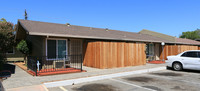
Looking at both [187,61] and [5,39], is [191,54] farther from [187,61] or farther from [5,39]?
[5,39]

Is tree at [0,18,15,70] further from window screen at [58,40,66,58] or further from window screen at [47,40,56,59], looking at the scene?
window screen at [58,40,66,58]

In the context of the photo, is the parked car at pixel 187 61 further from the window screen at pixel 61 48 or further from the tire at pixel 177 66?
the window screen at pixel 61 48

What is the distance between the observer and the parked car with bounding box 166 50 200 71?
10109 millimetres

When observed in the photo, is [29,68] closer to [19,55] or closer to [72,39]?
[72,39]

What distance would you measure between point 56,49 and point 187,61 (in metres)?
9.33

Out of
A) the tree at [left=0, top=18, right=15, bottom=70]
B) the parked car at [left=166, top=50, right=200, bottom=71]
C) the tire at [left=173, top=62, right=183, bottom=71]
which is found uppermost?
the tree at [left=0, top=18, right=15, bottom=70]

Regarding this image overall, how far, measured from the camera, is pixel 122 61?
1175cm

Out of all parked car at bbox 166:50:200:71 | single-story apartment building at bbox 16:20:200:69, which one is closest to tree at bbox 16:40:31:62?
single-story apartment building at bbox 16:20:200:69

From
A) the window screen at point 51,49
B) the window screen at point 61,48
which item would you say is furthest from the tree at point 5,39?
the window screen at point 61,48

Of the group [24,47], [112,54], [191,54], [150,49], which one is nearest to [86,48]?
[112,54]

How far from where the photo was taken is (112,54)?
11125 millimetres

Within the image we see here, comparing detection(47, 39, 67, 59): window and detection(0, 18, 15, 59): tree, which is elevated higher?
detection(0, 18, 15, 59): tree

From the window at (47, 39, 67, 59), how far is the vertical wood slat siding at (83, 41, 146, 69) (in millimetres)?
1887

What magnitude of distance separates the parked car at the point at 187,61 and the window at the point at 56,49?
820 cm
